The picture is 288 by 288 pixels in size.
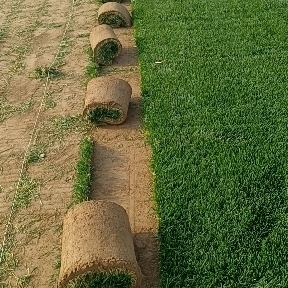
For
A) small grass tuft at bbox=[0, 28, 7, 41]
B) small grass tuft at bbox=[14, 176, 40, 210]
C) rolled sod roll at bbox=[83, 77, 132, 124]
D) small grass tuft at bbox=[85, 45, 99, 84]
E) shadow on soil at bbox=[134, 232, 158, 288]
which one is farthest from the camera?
small grass tuft at bbox=[0, 28, 7, 41]

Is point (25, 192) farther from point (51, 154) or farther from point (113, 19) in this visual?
point (113, 19)

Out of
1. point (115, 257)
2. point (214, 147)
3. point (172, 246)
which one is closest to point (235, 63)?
point (214, 147)

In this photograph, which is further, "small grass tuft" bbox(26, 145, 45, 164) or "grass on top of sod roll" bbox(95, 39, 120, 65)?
"grass on top of sod roll" bbox(95, 39, 120, 65)

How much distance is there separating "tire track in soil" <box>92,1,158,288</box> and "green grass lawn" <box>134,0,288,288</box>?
194mm

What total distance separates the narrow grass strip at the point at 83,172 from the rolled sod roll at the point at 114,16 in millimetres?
6216

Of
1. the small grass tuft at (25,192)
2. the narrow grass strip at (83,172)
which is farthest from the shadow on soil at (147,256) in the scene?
the small grass tuft at (25,192)

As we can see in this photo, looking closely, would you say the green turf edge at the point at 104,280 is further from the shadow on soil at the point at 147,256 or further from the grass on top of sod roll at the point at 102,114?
the grass on top of sod roll at the point at 102,114

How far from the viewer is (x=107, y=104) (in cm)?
946

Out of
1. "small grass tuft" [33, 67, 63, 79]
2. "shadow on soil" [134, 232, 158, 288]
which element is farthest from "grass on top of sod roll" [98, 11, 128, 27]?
"shadow on soil" [134, 232, 158, 288]

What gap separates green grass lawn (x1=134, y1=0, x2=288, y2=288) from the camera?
6.56m

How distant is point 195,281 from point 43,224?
8.14 ft

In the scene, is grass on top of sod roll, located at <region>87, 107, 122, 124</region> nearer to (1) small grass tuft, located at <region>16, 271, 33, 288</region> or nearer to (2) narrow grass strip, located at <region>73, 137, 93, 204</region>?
(2) narrow grass strip, located at <region>73, 137, 93, 204</region>

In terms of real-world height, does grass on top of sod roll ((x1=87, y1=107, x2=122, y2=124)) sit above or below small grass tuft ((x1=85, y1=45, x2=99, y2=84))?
above

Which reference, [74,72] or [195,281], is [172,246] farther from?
[74,72]
